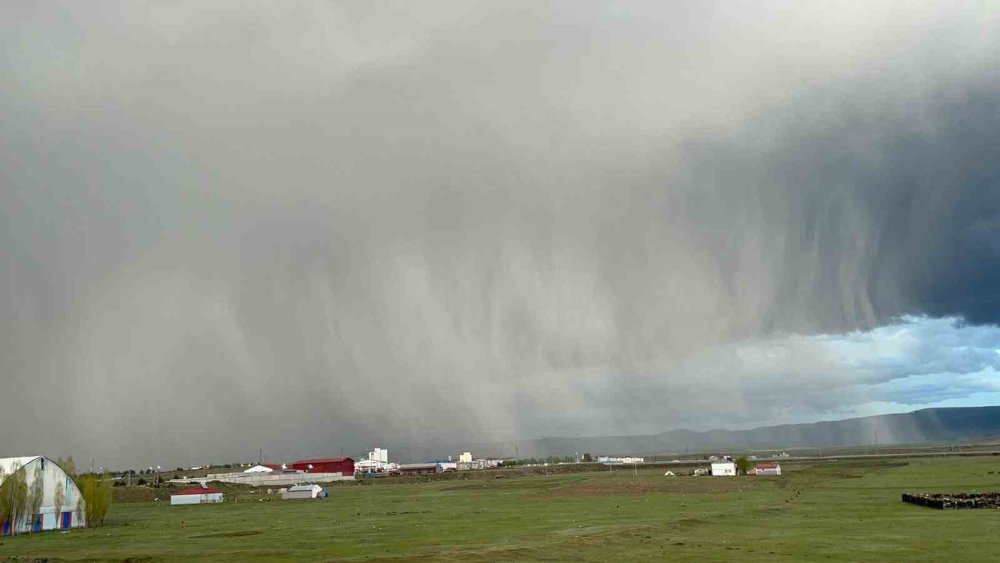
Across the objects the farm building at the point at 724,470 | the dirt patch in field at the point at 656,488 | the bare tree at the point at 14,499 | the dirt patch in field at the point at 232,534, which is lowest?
the farm building at the point at 724,470

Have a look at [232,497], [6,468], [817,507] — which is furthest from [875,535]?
[232,497]

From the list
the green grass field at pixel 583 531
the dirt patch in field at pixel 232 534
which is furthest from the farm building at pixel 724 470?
the dirt patch in field at pixel 232 534

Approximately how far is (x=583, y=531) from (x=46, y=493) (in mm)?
67006

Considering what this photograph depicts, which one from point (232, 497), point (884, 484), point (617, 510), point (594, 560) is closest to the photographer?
point (594, 560)

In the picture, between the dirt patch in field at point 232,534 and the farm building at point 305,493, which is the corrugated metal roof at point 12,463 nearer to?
the dirt patch in field at point 232,534

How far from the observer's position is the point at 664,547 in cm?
5041

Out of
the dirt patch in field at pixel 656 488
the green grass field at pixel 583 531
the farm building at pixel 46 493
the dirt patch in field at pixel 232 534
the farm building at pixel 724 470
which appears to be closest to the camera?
the green grass field at pixel 583 531

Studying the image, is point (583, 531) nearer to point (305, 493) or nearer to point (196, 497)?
point (305, 493)

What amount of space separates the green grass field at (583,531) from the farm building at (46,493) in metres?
4.73

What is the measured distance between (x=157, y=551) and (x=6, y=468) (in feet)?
155

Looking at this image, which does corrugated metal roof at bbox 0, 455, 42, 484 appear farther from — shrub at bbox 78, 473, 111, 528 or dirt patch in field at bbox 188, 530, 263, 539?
dirt patch in field at bbox 188, 530, 263, 539

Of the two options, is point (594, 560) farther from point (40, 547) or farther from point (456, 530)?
point (40, 547)

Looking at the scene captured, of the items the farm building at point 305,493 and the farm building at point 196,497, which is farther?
the farm building at point 305,493

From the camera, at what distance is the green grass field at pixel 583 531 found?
48.1 m
